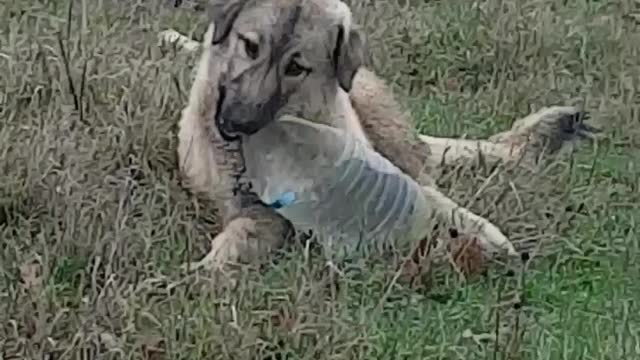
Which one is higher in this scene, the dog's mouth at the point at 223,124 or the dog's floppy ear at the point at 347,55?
the dog's floppy ear at the point at 347,55

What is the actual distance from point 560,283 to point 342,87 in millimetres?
920

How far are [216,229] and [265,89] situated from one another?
49 centimetres

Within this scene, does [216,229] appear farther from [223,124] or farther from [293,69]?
[293,69]

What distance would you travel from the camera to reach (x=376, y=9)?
25.0 feet

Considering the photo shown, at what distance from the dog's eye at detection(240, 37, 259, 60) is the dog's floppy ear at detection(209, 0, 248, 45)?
11 centimetres

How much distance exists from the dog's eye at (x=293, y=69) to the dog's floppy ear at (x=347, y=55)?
0.53 feet

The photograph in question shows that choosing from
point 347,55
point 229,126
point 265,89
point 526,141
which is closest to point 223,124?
point 229,126

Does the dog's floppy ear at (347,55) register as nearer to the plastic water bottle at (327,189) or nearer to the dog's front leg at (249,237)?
the plastic water bottle at (327,189)

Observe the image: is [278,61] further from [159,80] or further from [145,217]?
[159,80]

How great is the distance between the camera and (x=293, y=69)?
4879mm

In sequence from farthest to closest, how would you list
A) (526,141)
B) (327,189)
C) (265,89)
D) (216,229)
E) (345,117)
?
(526,141) < (345,117) < (216,229) < (327,189) < (265,89)

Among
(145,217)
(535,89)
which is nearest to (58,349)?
(145,217)

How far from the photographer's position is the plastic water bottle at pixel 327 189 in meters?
4.86

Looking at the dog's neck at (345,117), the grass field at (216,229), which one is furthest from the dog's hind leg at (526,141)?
the dog's neck at (345,117)
